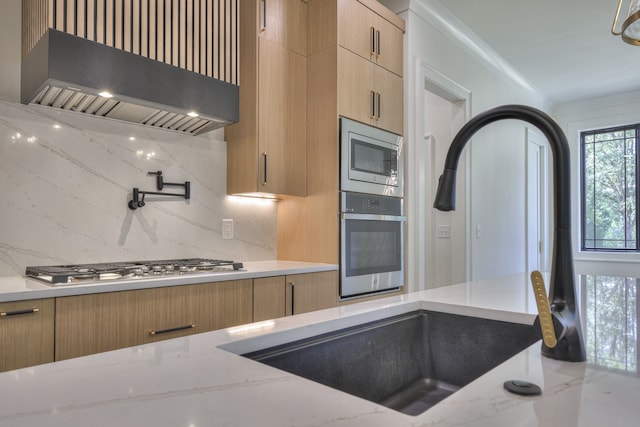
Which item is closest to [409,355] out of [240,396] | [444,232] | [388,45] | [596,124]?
[240,396]

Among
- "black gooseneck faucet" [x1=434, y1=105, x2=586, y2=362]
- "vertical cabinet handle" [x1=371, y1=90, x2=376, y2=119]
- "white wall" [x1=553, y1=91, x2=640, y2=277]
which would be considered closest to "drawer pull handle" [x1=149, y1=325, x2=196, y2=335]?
"black gooseneck faucet" [x1=434, y1=105, x2=586, y2=362]

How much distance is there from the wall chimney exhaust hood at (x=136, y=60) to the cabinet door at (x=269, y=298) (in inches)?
33.1

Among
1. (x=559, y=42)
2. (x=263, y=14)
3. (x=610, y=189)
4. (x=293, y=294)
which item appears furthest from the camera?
(x=610, y=189)

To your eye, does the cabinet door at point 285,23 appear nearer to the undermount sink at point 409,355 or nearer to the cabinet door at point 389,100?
the cabinet door at point 389,100

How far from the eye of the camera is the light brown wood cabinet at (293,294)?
7.05 feet

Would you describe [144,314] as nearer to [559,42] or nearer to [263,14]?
[263,14]

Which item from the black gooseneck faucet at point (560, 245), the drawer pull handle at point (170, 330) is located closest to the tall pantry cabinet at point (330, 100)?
the drawer pull handle at point (170, 330)

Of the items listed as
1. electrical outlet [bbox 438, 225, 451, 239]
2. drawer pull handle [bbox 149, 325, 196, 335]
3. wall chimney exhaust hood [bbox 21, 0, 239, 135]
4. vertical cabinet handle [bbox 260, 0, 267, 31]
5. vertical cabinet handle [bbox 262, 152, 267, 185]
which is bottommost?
drawer pull handle [bbox 149, 325, 196, 335]

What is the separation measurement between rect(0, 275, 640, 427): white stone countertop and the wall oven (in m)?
1.97

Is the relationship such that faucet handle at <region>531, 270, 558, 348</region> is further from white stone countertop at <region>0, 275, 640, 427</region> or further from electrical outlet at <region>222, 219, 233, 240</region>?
electrical outlet at <region>222, 219, 233, 240</region>

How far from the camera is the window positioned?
5.32 m

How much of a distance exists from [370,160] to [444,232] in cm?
149

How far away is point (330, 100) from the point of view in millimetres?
2748

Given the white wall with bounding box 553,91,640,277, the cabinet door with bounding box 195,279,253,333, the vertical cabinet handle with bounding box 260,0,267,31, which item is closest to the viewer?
the cabinet door with bounding box 195,279,253,333
